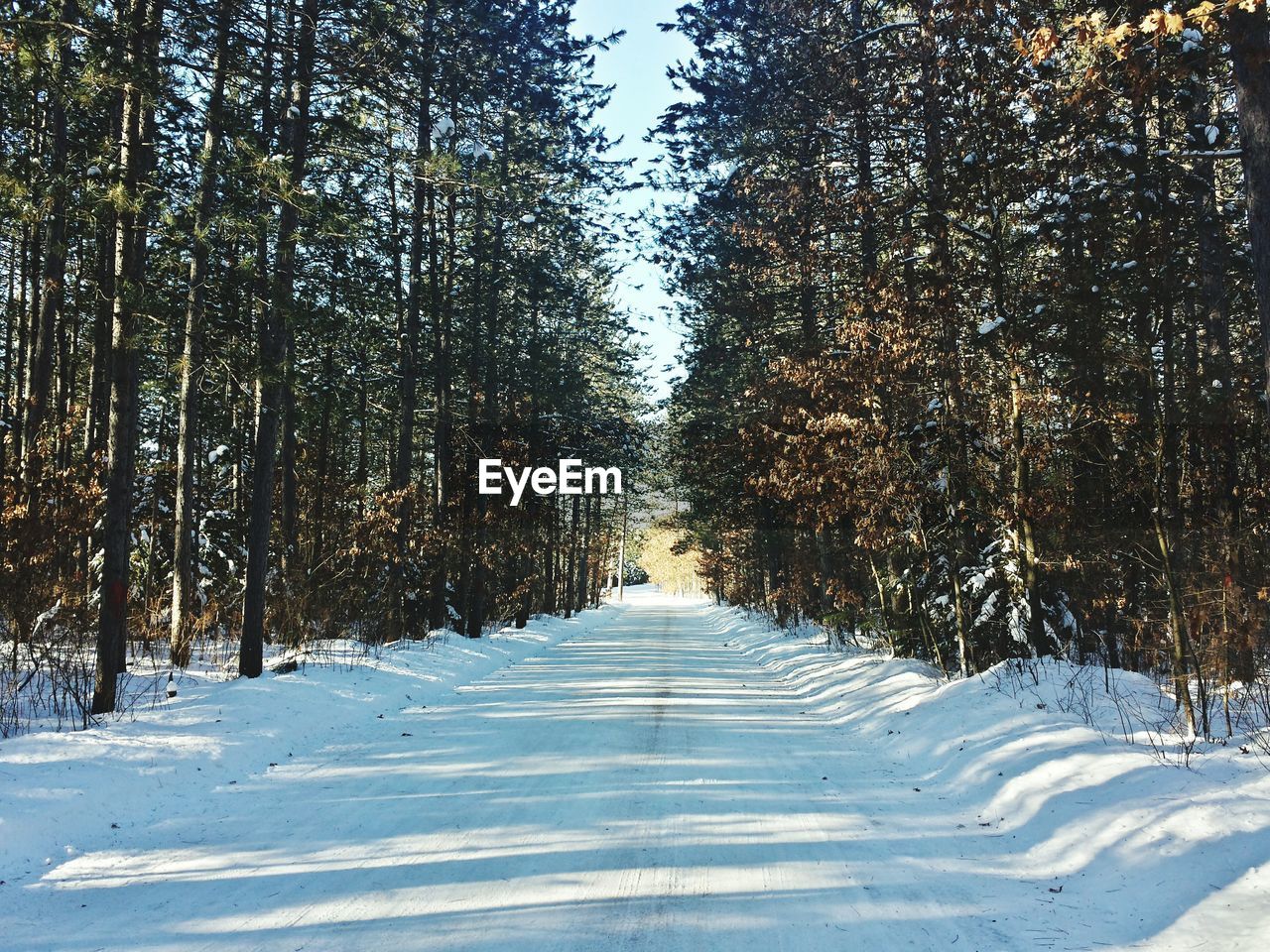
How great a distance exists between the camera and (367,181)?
17.8 m

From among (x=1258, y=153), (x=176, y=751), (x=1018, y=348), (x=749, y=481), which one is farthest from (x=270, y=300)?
(x=1258, y=153)

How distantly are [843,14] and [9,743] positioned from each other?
1581 cm

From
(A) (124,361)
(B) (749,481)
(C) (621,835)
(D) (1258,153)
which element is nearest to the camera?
(C) (621,835)

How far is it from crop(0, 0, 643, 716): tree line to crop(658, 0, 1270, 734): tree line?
587 centimetres

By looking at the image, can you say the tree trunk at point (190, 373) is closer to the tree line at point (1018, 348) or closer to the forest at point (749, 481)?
the forest at point (749, 481)

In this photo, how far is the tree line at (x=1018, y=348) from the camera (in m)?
9.00

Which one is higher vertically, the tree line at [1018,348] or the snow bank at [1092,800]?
the tree line at [1018,348]

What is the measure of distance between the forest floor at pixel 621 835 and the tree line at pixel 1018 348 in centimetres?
225

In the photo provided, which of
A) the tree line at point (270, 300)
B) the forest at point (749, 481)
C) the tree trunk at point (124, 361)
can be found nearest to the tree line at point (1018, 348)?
the forest at point (749, 481)

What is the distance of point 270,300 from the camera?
1109 cm

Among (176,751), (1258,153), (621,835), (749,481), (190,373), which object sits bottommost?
(621,835)

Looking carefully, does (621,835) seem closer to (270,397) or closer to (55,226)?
(270,397)
